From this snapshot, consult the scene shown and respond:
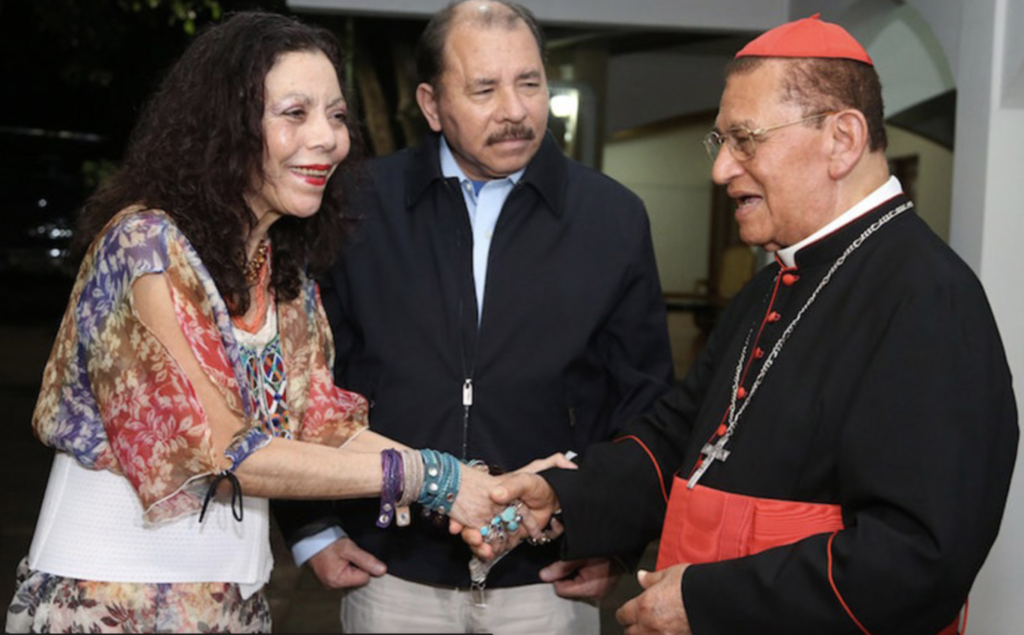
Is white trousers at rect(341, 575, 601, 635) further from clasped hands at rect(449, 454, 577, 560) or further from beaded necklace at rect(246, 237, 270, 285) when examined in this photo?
beaded necklace at rect(246, 237, 270, 285)

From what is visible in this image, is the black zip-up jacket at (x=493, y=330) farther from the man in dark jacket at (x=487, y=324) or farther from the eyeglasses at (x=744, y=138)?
the eyeglasses at (x=744, y=138)

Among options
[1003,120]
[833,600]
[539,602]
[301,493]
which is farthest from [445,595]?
[1003,120]

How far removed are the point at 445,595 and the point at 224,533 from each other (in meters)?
0.76

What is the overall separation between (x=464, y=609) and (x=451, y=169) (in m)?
1.10

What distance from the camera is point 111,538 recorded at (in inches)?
89.0

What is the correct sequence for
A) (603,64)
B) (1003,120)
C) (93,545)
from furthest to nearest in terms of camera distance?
(603,64)
(1003,120)
(93,545)

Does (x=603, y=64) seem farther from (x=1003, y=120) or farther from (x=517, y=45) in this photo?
(x=517, y=45)

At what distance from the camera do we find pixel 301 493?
94.0 inches

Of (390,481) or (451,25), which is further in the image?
(451,25)

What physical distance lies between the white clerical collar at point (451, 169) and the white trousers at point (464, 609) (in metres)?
1.01

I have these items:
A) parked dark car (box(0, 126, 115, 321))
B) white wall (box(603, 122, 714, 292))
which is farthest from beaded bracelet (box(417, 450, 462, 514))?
parked dark car (box(0, 126, 115, 321))

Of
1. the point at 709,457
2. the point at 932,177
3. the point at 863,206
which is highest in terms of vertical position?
the point at 863,206

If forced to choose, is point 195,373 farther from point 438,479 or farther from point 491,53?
point 491,53

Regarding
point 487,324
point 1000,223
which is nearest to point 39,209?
point 1000,223
